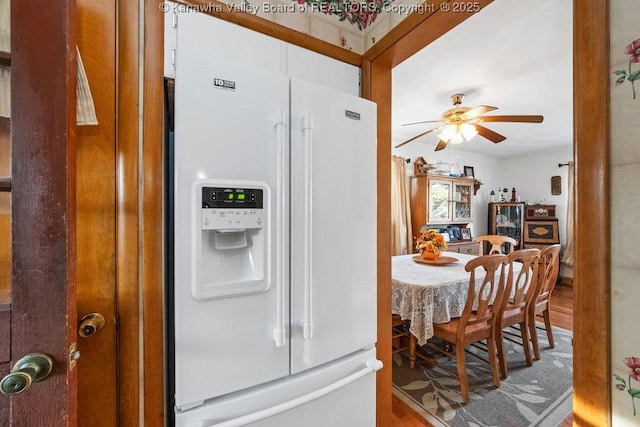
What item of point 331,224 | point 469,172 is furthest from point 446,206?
point 331,224

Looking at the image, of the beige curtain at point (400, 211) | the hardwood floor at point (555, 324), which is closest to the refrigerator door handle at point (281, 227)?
the hardwood floor at point (555, 324)

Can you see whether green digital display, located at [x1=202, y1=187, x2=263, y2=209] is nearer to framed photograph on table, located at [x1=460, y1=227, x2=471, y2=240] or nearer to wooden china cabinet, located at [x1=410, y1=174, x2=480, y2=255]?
wooden china cabinet, located at [x1=410, y1=174, x2=480, y2=255]

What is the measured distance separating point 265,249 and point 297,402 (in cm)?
53

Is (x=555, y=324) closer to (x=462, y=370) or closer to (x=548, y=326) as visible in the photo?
(x=548, y=326)

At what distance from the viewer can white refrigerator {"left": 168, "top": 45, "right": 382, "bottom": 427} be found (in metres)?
0.78

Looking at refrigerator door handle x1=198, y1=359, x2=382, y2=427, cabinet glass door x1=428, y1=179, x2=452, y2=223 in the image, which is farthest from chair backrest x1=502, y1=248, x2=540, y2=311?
cabinet glass door x1=428, y1=179, x2=452, y2=223

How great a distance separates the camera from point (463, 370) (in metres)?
1.84

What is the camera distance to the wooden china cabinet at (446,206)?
411 cm

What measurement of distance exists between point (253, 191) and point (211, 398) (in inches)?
25.7

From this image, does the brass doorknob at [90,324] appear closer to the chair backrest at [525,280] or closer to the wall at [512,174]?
the chair backrest at [525,280]

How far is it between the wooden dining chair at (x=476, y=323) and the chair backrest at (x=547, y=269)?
584 millimetres

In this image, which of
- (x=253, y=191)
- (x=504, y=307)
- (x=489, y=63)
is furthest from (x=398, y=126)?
(x=253, y=191)

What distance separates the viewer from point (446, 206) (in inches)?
171

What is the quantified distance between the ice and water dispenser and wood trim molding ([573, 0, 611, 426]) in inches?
32.3
